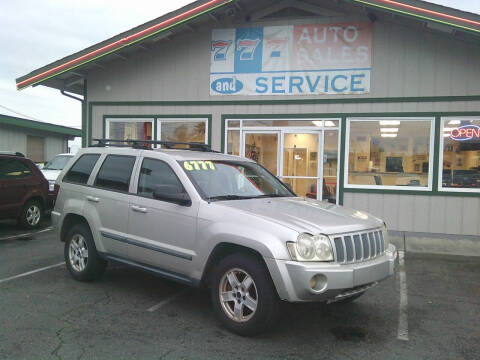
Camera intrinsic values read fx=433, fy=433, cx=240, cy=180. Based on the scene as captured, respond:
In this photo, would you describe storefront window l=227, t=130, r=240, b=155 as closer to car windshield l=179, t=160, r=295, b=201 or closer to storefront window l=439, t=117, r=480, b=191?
storefront window l=439, t=117, r=480, b=191

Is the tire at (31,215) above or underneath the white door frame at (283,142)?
underneath

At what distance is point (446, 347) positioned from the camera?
409 centimetres

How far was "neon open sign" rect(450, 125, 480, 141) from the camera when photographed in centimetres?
930

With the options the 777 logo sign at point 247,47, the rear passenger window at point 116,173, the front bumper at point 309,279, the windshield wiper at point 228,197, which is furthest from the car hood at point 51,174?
the front bumper at point 309,279

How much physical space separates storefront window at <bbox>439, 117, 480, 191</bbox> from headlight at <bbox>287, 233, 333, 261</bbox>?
6.58m

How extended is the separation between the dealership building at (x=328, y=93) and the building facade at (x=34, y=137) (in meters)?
11.8

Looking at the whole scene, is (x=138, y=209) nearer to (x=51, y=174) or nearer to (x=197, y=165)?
(x=197, y=165)

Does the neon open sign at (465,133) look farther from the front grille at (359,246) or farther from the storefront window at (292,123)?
the front grille at (359,246)

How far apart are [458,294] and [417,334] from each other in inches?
70.8

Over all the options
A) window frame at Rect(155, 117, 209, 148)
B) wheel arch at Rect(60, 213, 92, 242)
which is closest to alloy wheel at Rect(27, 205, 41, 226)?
window frame at Rect(155, 117, 209, 148)

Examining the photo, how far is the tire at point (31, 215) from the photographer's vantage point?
397 inches

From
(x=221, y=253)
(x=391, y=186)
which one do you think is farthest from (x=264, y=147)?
(x=221, y=253)

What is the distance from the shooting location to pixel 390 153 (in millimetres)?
9867

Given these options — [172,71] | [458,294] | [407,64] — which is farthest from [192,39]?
[458,294]
